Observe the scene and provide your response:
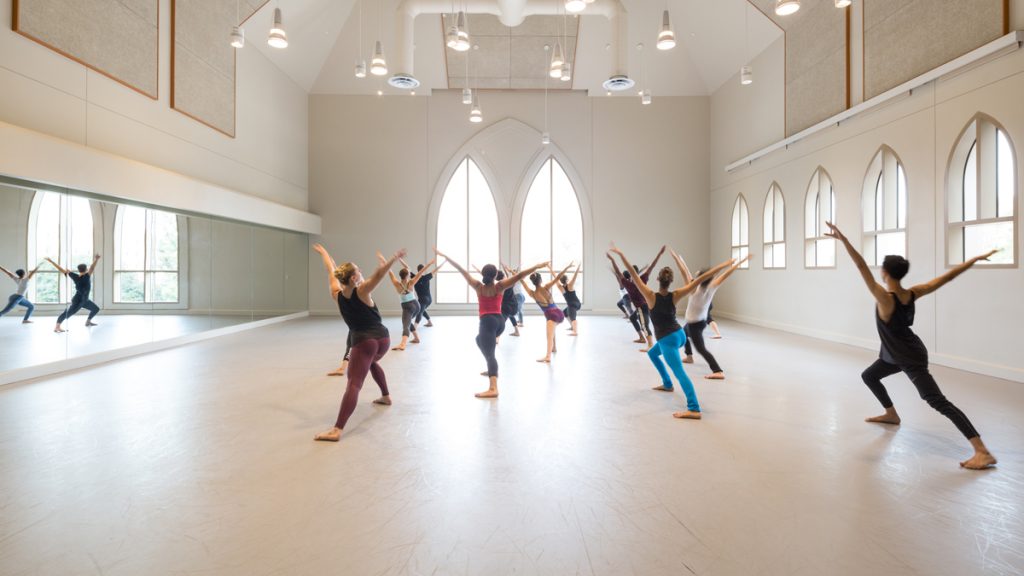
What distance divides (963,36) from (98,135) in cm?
1290

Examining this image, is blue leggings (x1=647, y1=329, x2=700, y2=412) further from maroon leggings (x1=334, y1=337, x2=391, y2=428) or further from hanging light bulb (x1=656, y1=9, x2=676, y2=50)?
hanging light bulb (x1=656, y1=9, x2=676, y2=50)

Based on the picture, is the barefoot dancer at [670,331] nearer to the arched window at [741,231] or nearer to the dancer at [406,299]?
the dancer at [406,299]

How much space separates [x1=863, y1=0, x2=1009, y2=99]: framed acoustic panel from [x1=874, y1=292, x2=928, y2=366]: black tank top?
5499 millimetres

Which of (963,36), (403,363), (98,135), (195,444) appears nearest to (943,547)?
(195,444)

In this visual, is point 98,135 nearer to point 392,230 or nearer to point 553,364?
point 553,364

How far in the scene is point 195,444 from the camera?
12.7 ft

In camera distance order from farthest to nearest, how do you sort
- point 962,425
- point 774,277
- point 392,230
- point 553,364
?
point 392,230 < point 774,277 < point 553,364 < point 962,425

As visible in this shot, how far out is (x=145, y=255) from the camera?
8.52m

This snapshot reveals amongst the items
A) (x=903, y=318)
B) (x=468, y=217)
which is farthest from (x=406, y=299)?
(x=468, y=217)

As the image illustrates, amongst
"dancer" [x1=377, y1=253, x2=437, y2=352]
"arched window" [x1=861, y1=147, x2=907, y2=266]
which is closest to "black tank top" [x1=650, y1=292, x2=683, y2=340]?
"dancer" [x1=377, y1=253, x2=437, y2=352]

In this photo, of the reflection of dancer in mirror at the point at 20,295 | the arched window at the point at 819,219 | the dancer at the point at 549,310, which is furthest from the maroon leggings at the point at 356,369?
the arched window at the point at 819,219

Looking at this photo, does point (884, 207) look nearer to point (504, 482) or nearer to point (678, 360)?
point (678, 360)

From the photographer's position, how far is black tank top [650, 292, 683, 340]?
15.6 ft

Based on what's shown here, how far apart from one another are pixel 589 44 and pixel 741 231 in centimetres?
725
